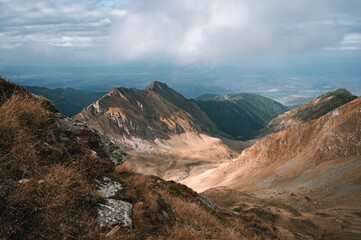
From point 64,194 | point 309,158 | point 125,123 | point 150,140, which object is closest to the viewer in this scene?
point 64,194

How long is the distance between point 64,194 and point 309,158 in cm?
7870

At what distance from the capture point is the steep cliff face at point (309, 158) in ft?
190

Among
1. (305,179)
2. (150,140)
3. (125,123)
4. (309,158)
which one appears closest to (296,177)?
(305,179)

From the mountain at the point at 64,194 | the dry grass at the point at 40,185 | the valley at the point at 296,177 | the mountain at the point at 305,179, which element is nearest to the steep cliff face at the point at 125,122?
the valley at the point at 296,177

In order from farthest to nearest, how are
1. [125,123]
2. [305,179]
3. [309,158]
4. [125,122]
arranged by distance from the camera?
[125,122], [125,123], [309,158], [305,179]

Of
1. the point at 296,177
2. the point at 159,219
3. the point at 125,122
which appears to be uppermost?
the point at 159,219

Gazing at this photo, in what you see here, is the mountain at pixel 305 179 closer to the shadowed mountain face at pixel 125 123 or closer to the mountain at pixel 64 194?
the mountain at pixel 64 194

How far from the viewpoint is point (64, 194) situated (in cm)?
487

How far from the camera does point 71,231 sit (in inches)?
173

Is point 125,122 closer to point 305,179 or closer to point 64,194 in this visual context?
point 305,179

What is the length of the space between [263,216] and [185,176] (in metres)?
89.8

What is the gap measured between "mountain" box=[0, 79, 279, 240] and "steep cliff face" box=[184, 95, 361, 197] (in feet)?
191

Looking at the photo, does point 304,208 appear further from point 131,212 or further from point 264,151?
point 131,212

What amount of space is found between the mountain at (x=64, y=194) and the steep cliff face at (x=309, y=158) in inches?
2294
